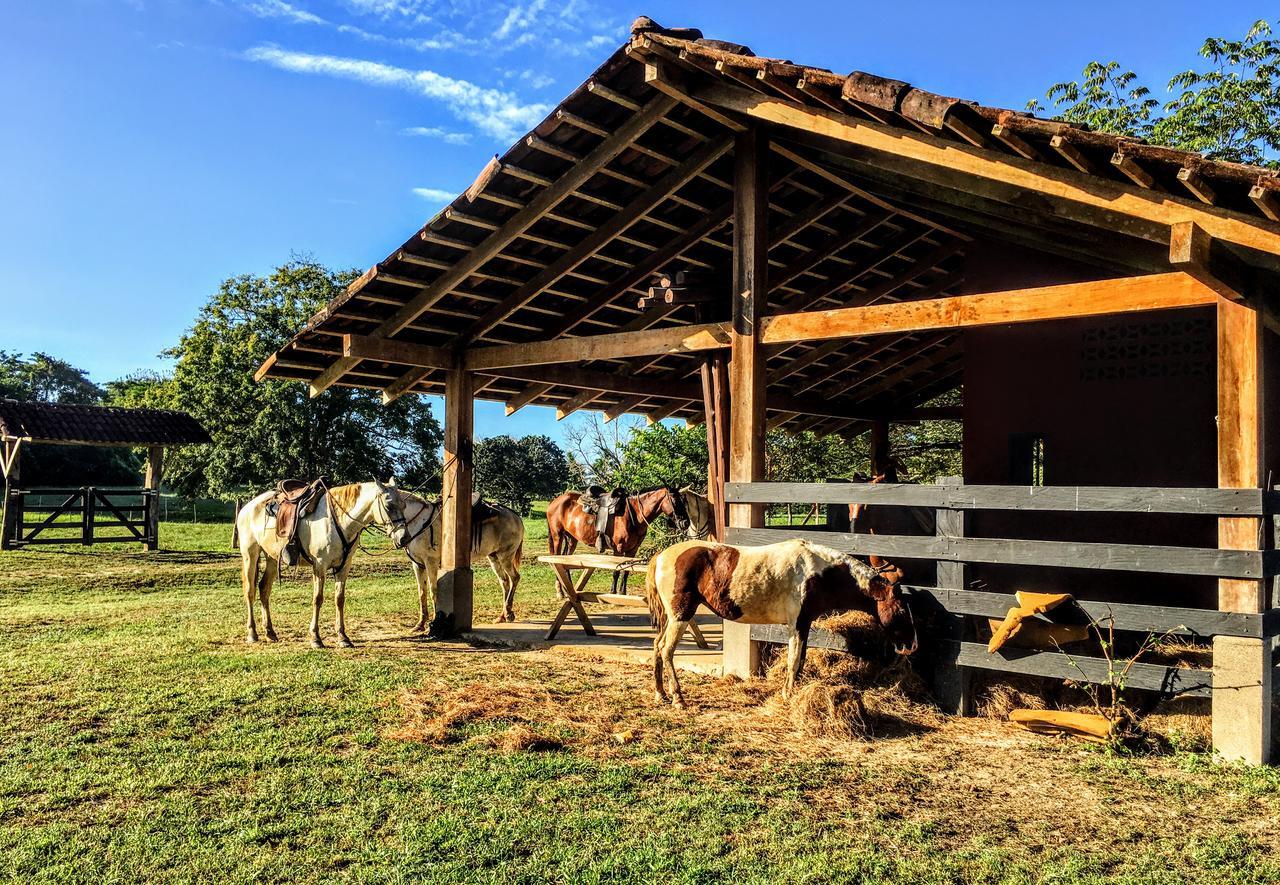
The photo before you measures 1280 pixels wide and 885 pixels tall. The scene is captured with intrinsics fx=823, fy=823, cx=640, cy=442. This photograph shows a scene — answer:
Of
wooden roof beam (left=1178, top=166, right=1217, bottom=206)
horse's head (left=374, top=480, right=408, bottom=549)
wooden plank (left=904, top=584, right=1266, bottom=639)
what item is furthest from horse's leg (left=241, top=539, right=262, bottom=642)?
wooden roof beam (left=1178, top=166, right=1217, bottom=206)

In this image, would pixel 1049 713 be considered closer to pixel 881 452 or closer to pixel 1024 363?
pixel 1024 363

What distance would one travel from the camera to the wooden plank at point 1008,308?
18.8 ft

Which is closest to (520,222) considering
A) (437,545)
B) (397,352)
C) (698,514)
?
(397,352)

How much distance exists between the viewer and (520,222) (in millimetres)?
8578

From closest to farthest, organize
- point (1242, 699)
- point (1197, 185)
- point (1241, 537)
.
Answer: point (1197, 185) → point (1242, 699) → point (1241, 537)

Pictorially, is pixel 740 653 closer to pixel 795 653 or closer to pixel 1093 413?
pixel 795 653

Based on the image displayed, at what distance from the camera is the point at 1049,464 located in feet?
30.4

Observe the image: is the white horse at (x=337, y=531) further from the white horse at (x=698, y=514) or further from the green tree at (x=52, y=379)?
the green tree at (x=52, y=379)

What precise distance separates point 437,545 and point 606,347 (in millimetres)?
4063

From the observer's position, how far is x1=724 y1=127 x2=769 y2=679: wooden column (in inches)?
302

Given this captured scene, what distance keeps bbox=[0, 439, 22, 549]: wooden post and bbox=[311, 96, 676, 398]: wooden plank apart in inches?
562

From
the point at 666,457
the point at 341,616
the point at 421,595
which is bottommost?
the point at 341,616

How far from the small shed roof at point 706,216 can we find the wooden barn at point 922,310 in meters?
0.03

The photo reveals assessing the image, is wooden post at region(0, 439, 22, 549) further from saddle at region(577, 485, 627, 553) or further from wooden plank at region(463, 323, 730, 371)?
wooden plank at region(463, 323, 730, 371)
